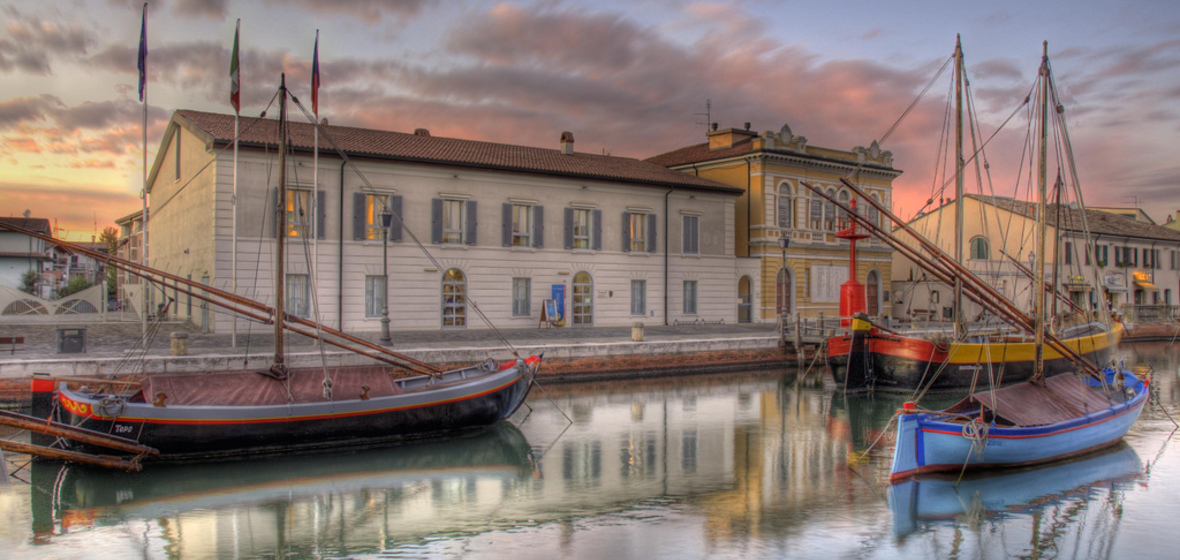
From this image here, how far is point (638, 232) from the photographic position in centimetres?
3619

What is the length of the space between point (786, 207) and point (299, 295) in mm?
23869

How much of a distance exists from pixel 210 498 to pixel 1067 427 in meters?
14.8

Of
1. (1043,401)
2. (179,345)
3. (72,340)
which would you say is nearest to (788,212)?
(1043,401)

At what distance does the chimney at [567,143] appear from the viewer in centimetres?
3806

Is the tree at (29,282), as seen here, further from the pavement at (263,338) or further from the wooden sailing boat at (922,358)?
the wooden sailing boat at (922,358)

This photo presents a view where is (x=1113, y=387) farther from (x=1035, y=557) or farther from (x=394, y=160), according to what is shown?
(x=394, y=160)

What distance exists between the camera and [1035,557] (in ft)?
34.2

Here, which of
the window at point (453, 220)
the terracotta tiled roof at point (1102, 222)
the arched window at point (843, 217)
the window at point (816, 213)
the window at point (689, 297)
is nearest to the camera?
the window at point (453, 220)

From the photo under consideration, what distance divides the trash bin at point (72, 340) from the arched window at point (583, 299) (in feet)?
60.3

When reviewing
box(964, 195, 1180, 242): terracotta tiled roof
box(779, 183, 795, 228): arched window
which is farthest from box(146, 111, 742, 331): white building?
box(964, 195, 1180, 242): terracotta tiled roof

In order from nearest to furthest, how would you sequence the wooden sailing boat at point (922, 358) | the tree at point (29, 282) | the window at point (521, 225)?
the wooden sailing boat at point (922, 358) < the window at point (521, 225) < the tree at point (29, 282)

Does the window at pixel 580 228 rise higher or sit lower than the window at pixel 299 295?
higher

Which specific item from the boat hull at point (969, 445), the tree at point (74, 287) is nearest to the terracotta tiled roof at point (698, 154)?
the boat hull at point (969, 445)

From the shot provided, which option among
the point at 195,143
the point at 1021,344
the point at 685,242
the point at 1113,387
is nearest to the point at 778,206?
the point at 685,242
